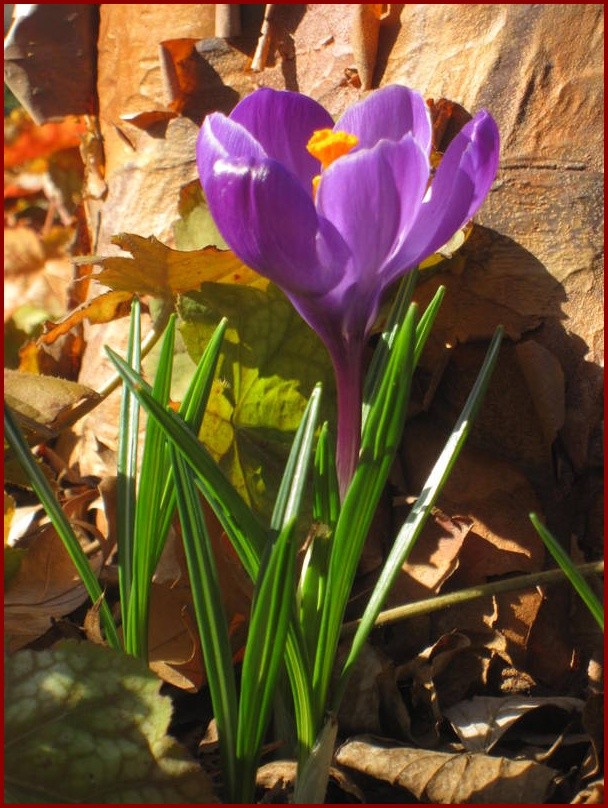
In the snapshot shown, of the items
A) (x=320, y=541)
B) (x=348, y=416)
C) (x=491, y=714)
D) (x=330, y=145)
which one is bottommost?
(x=491, y=714)

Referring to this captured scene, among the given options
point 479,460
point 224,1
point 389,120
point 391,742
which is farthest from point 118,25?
point 391,742

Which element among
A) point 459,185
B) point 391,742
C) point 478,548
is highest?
point 459,185

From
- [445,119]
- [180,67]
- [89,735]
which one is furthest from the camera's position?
[180,67]

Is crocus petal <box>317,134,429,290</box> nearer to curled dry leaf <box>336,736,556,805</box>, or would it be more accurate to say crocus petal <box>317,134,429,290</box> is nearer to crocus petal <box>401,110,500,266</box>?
crocus petal <box>401,110,500,266</box>

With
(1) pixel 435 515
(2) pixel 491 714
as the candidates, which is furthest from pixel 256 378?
(2) pixel 491 714

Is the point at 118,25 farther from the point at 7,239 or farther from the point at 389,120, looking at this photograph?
the point at 7,239

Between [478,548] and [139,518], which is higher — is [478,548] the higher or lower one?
the lower one

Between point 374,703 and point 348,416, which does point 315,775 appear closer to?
point 374,703
